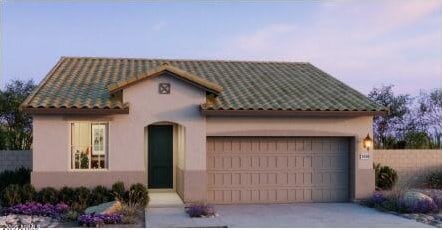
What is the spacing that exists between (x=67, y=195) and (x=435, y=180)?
13034 millimetres

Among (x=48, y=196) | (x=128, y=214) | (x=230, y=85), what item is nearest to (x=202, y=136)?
(x=230, y=85)

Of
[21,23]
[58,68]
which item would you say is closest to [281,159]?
[58,68]

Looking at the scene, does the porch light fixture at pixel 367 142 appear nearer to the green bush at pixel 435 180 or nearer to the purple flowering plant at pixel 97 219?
the green bush at pixel 435 180

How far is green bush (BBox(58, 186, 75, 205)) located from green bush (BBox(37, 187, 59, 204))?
12 centimetres

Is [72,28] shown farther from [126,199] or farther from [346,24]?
[346,24]

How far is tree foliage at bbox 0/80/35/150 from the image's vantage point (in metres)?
26.0

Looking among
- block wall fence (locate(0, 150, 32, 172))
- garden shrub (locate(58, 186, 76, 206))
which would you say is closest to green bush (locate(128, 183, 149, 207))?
garden shrub (locate(58, 186, 76, 206))

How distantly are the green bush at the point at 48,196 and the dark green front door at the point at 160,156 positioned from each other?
132 inches

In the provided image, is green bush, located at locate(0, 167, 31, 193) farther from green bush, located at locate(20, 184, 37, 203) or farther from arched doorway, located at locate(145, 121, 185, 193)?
arched doorway, located at locate(145, 121, 185, 193)

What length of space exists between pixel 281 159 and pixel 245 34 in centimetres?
472

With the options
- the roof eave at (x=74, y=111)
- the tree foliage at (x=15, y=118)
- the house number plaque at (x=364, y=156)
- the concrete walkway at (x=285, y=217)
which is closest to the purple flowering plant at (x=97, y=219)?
the concrete walkway at (x=285, y=217)

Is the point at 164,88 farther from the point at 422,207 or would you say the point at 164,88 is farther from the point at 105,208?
the point at 422,207

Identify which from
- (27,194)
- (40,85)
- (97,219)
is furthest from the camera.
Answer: (40,85)

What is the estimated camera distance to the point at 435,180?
846 inches
